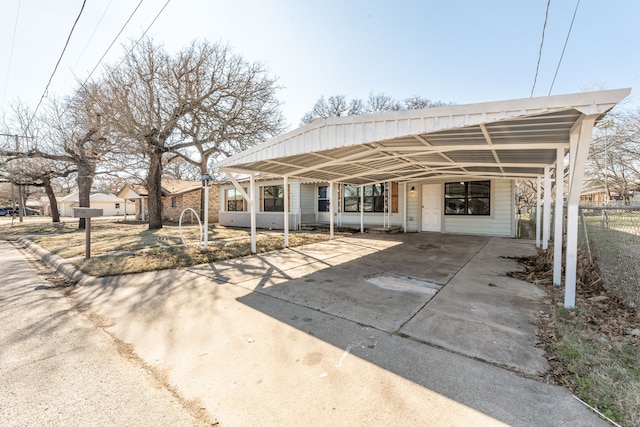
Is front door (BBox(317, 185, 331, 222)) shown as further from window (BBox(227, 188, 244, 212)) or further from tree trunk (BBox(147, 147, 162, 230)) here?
tree trunk (BBox(147, 147, 162, 230))

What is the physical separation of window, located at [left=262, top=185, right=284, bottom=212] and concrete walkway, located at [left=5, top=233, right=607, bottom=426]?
31.8 feet

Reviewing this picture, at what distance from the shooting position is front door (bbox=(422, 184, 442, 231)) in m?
12.0

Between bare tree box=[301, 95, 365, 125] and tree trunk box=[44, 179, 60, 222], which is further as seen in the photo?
bare tree box=[301, 95, 365, 125]

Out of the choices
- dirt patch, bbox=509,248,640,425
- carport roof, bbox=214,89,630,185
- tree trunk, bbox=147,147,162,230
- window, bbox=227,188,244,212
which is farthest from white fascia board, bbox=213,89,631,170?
window, bbox=227,188,244,212

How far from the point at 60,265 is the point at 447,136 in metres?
8.23

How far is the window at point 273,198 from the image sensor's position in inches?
598

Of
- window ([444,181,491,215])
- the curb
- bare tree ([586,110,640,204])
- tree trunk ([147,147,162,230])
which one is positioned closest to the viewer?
the curb

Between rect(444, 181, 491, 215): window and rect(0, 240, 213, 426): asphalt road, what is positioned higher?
rect(444, 181, 491, 215): window

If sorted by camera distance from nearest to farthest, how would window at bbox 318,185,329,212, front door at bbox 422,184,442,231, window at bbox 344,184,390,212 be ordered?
front door at bbox 422,184,442,231 < window at bbox 344,184,390,212 < window at bbox 318,185,329,212

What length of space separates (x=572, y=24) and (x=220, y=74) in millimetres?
11565

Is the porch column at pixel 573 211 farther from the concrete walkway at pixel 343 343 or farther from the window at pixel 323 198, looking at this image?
the window at pixel 323 198

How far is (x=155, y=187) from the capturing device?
14.3 metres

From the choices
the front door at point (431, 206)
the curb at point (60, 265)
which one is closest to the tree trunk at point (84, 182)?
the curb at point (60, 265)

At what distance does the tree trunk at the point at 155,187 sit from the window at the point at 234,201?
3.89m
